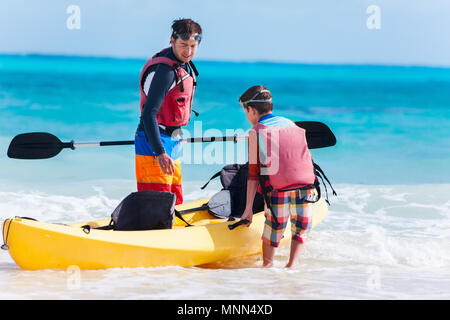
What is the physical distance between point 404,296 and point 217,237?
112 centimetres

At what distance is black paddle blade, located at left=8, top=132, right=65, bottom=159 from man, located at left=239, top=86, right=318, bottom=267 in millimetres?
1514

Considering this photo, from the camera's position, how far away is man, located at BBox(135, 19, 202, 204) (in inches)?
134

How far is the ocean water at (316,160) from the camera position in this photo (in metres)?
3.28

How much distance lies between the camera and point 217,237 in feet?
12.3

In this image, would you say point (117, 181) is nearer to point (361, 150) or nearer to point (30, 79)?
point (361, 150)

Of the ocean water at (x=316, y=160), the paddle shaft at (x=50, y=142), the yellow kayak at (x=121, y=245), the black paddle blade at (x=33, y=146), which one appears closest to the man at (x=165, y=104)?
the yellow kayak at (x=121, y=245)

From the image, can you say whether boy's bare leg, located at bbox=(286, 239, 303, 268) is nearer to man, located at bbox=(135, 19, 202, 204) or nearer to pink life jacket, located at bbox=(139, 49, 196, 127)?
man, located at bbox=(135, 19, 202, 204)

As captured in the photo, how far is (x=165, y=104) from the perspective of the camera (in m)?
3.54

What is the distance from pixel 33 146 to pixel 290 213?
185cm

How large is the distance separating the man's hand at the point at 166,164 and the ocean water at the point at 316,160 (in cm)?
55

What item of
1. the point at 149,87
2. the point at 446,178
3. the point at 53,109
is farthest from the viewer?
the point at 53,109

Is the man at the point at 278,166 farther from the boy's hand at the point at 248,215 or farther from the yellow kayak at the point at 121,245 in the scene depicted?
the yellow kayak at the point at 121,245

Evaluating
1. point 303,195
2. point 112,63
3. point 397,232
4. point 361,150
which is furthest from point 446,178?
point 112,63

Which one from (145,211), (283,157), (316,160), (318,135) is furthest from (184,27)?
(316,160)
